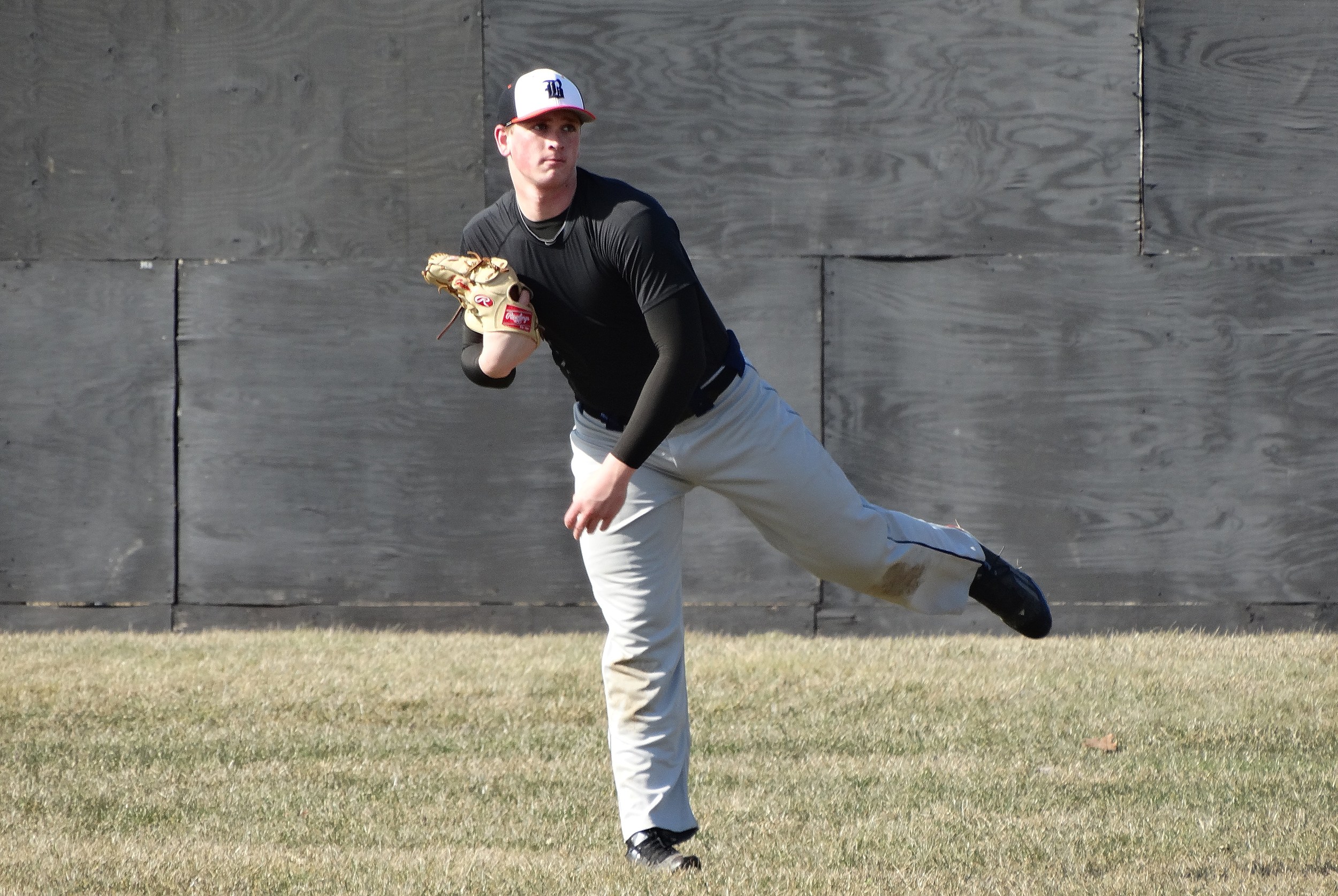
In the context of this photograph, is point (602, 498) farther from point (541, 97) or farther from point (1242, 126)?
point (1242, 126)

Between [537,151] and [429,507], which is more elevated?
[537,151]

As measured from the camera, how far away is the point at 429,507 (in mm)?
8641

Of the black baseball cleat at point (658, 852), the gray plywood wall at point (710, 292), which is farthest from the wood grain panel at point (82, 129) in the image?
the black baseball cleat at point (658, 852)

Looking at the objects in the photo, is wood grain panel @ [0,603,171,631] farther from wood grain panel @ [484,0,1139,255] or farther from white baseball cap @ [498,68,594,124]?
white baseball cap @ [498,68,594,124]

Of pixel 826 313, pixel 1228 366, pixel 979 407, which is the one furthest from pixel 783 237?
pixel 1228 366

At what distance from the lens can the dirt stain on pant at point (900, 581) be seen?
4.45 metres

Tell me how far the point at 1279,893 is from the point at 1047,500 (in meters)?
4.93

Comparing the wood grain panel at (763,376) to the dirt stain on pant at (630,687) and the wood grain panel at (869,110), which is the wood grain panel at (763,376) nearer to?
the wood grain panel at (869,110)

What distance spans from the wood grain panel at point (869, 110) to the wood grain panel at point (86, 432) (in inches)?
103

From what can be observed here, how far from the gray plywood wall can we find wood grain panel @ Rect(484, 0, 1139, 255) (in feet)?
0.07

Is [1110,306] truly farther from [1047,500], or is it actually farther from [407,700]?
[407,700]

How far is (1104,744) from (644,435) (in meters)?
2.90

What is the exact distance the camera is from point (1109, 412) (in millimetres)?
8438

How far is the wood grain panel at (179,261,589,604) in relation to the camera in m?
8.60
